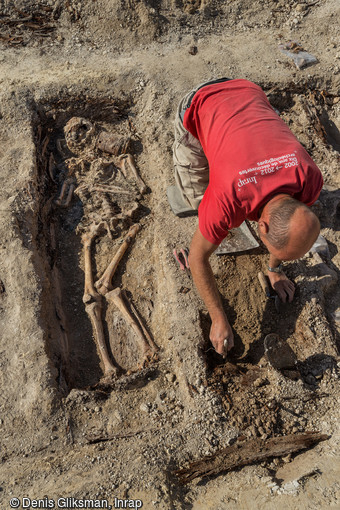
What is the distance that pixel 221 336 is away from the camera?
12.1ft

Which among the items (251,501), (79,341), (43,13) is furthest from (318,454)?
(43,13)

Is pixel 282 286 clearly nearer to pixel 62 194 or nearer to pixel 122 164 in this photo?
pixel 122 164

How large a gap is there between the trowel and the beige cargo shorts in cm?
54

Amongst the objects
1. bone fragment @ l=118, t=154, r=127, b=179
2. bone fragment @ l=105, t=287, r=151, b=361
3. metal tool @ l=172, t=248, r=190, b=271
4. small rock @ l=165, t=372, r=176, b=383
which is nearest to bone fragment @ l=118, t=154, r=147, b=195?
bone fragment @ l=118, t=154, r=127, b=179

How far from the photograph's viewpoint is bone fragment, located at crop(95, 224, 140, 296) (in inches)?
178

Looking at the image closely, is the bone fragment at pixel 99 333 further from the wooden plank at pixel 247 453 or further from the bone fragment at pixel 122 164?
the bone fragment at pixel 122 164

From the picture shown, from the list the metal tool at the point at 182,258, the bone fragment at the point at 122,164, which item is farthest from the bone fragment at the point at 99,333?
the bone fragment at the point at 122,164

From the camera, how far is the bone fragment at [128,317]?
4078 millimetres

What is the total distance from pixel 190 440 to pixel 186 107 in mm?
3116

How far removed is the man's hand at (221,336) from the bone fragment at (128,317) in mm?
718

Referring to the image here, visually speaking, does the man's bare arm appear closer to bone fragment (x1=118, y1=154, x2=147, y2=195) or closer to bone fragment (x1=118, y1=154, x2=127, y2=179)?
bone fragment (x1=118, y1=154, x2=147, y2=195)

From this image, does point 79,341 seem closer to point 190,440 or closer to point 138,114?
point 190,440

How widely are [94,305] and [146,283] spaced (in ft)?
2.09

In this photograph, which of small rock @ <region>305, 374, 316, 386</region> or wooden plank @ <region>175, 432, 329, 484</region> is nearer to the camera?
wooden plank @ <region>175, 432, 329, 484</region>
